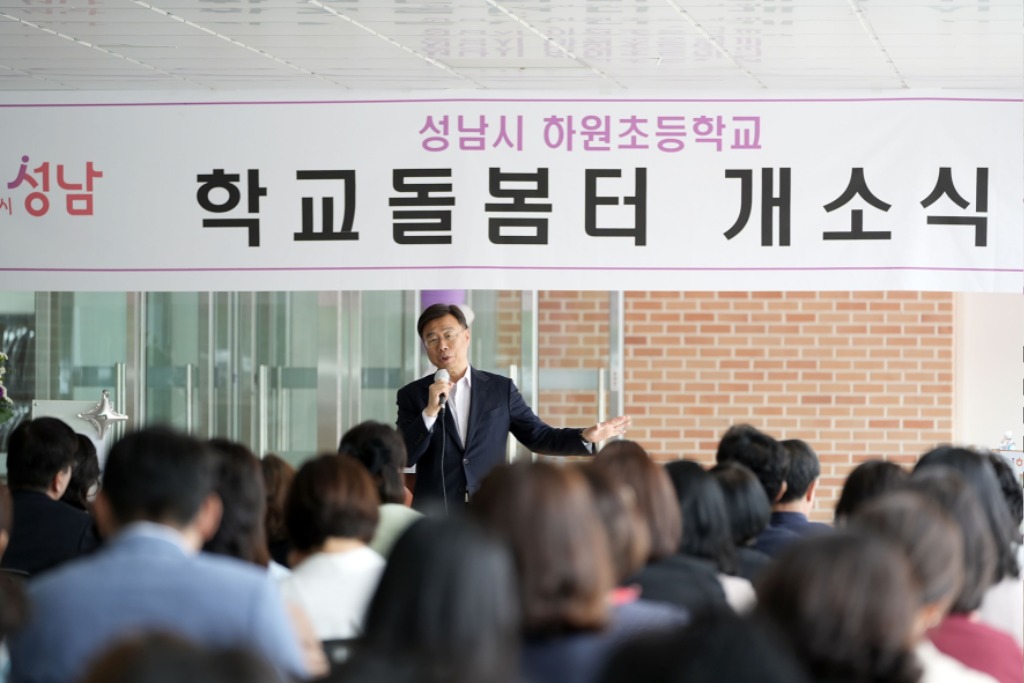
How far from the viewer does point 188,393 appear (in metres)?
7.27

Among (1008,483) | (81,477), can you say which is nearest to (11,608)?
(81,477)

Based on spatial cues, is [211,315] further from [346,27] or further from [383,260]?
[346,27]

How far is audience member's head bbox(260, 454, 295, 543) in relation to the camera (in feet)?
12.1

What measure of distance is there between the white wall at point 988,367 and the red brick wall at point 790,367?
9 centimetres

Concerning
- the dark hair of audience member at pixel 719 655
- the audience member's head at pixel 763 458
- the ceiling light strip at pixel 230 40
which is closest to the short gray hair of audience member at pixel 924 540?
the dark hair of audience member at pixel 719 655

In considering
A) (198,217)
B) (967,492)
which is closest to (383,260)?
(198,217)

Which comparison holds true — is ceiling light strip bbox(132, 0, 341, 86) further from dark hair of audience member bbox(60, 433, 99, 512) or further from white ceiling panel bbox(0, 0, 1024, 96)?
dark hair of audience member bbox(60, 433, 99, 512)

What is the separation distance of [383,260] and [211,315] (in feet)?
6.19

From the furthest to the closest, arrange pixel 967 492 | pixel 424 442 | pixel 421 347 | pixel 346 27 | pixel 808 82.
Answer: pixel 421 347 < pixel 808 82 < pixel 424 442 < pixel 346 27 < pixel 967 492

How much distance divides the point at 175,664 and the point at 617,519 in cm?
123

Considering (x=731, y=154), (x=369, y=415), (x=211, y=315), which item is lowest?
(x=369, y=415)

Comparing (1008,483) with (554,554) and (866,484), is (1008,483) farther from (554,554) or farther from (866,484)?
(554,554)

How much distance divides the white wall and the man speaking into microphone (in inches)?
129

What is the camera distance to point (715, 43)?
501cm
